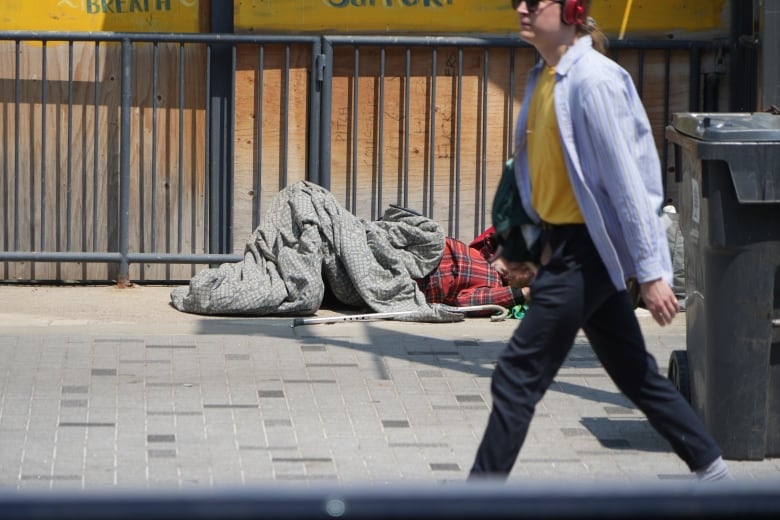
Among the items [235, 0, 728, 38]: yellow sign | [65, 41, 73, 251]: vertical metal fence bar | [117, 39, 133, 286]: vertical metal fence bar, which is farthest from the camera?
[235, 0, 728, 38]: yellow sign

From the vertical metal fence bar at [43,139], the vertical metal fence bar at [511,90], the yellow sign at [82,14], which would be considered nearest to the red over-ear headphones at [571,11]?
the vertical metal fence bar at [511,90]

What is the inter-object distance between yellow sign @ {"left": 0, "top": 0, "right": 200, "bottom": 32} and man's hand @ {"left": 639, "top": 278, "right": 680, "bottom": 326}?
17.1ft

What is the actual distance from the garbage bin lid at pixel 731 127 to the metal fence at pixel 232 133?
3.35m

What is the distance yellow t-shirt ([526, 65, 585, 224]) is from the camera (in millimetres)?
3943

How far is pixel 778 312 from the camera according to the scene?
15.7ft

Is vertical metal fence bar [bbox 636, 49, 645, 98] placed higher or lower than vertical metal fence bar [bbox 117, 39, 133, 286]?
higher

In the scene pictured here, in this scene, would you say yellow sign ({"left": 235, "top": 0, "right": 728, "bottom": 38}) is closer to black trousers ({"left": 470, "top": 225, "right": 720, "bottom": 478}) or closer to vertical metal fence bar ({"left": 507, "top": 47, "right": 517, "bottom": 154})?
vertical metal fence bar ({"left": 507, "top": 47, "right": 517, "bottom": 154})

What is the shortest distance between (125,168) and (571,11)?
4.77m

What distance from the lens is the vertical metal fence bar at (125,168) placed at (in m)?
8.10

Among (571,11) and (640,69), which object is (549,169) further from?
(640,69)

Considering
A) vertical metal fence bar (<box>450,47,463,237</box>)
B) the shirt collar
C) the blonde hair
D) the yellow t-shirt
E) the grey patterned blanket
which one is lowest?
the grey patterned blanket

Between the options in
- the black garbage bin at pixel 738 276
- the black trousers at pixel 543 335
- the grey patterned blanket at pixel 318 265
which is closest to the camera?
the black trousers at pixel 543 335

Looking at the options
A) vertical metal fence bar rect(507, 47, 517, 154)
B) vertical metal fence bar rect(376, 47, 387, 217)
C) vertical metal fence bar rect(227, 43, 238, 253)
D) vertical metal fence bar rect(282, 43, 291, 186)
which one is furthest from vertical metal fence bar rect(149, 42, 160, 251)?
vertical metal fence bar rect(507, 47, 517, 154)

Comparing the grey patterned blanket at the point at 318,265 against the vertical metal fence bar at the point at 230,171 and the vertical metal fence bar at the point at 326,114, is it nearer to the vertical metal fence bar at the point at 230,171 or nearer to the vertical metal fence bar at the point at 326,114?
the vertical metal fence bar at the point at 326,114
